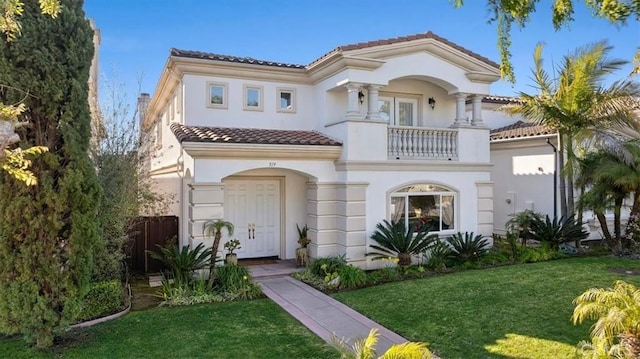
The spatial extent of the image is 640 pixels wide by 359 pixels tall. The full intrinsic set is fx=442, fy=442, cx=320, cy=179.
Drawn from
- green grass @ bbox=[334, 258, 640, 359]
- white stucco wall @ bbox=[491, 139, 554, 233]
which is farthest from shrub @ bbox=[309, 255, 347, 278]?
white stucco wall @ bbox=[491, 139, 554, 233]

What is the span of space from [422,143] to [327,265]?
5.71 meters

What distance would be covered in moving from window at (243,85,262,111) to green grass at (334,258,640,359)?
300 inches

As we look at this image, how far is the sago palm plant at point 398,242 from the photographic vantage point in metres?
14.4

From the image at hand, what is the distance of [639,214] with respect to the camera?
15977 millimetres

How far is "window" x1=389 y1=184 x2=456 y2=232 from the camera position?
15.6m

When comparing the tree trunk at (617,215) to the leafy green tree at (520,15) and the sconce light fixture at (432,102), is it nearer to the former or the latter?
the sconce light fixture at (432,102)

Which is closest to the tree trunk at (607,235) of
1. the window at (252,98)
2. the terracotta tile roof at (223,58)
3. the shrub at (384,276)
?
the shrub at (384,276)

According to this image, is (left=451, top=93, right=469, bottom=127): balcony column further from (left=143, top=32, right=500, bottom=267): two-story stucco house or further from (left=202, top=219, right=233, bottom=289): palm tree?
(left=202, top=219, right=233, bottom=289): palm tree

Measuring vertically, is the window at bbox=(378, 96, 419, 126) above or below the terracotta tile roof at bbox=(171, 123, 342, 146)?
above

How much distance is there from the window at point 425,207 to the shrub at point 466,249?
91 cm

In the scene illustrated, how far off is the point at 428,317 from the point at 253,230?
8.38m

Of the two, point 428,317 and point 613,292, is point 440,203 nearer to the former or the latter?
point 428,317

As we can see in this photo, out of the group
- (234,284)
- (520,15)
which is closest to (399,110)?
(234,284)

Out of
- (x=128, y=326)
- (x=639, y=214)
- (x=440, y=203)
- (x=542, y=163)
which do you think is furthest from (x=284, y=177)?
(x=639, y=214)
